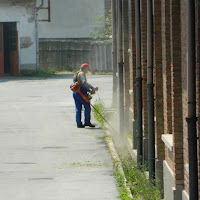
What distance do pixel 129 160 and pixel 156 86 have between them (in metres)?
2.59

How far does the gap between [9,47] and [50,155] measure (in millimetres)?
25255

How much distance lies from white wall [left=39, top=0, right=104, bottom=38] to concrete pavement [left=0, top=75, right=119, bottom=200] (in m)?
21.6

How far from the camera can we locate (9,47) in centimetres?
3850

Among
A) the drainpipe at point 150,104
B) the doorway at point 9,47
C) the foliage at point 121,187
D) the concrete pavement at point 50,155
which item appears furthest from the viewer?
the doorway at point 9,47

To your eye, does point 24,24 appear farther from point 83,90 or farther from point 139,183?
point 139,183

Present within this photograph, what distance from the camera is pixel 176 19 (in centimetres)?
838

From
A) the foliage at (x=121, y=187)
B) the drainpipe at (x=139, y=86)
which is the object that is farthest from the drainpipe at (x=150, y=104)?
the drainpipe at (x=139, y=86)

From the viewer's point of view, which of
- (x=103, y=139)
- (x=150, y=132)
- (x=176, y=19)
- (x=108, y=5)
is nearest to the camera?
(x=176, y=19)

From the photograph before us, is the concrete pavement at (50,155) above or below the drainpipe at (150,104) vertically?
below

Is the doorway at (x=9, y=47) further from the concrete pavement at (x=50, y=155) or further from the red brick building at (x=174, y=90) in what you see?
the red brick building at (x=174, y=90)

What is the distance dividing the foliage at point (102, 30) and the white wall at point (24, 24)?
218 inches

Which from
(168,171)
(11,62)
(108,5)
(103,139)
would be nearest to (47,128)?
(103,139)

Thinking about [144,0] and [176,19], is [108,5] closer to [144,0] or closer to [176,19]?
[144,0]

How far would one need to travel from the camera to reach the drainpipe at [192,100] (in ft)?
21.4
